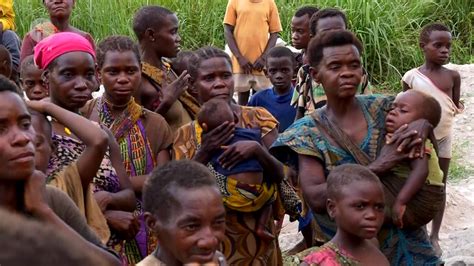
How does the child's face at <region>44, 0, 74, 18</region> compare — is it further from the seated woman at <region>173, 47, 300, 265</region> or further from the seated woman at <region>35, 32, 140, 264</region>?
the seated woman at <region>35, 32, 140, 264</region>

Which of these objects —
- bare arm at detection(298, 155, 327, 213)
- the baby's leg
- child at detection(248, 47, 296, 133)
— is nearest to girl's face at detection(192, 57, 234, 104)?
the baby's leg

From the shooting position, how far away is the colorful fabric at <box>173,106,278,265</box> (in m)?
5.21

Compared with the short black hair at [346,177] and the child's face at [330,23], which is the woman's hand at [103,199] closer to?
the short black hair at [346,177]

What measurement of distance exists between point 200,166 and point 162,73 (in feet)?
8.49

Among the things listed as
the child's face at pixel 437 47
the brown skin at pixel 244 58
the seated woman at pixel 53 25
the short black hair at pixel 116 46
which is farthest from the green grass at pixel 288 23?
the short black hair at pixel 116 46

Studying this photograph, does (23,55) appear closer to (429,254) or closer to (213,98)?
(213,98)

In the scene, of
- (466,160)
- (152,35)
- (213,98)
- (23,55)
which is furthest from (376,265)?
(466,160)

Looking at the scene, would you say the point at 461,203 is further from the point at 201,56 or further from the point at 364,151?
the point at 364,151

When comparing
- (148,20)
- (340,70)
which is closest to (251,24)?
(148,20)

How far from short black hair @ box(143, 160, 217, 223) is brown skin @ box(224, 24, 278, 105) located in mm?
6853

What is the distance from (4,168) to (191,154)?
2021mm

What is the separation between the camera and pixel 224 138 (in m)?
5.02

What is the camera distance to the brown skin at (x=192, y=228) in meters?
3.42

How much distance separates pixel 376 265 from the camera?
4.24 metres
